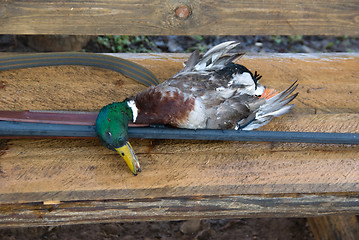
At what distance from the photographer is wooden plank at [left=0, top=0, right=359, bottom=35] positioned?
1.99 meters

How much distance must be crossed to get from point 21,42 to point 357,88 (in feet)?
8.69

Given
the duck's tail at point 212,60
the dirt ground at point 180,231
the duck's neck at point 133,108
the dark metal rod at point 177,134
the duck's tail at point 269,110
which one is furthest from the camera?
the dirt ground at point 180,231

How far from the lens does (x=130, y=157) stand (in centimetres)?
142

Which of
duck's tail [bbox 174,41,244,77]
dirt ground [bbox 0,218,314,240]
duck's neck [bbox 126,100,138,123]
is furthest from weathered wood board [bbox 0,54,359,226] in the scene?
dirt ground [bbox 0,218,314,240]

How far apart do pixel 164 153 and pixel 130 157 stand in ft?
0.55

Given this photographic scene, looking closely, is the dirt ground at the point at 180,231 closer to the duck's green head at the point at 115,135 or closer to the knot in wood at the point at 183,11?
the duck's green head at the point at 115,135

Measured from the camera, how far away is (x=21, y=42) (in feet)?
10.2

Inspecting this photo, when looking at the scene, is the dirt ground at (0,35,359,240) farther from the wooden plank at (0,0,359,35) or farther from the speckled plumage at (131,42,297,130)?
the speckled plumage at (131,42,297,130)

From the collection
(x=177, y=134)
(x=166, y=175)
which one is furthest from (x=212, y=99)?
(x=166, y=175)

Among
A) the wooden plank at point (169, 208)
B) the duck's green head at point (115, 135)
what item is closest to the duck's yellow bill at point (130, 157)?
the duck's green head at point (115, 135)

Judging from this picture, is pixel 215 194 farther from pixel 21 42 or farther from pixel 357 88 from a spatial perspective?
pixel 21 42

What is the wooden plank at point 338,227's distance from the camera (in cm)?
228

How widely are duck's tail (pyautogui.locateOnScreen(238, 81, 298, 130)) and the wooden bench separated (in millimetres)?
43

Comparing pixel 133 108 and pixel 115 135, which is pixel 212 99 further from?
pixel 115 135
